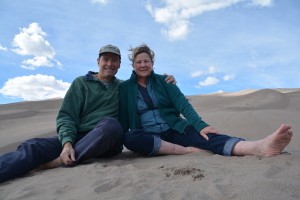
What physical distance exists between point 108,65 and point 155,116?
2.56 ft

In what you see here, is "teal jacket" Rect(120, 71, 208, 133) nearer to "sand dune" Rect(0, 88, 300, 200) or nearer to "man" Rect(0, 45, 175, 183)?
"man" Rect(0, 45, 175, 183)

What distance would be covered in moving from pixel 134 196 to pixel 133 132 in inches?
62.0

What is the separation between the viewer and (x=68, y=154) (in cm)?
337

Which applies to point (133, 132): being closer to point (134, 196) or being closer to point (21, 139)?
point (134, 196)

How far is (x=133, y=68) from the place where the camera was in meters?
4.16

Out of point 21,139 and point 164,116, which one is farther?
point 21,139

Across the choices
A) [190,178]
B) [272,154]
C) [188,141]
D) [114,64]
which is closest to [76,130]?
[114,64]

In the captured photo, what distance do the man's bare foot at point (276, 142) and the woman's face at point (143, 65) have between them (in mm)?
1613

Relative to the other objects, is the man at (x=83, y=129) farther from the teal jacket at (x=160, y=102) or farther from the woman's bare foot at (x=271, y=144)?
the woman's bare foot at (x=271, y=144)

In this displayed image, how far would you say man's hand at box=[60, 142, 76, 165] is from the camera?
10.9 ft

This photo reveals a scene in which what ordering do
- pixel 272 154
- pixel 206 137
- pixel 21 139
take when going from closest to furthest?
pixel 272 154 < pixel 206 137 < pixel 21 139

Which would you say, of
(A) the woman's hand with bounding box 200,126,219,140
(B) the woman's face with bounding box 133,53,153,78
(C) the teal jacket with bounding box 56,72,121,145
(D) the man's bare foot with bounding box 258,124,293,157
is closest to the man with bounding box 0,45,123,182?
(C) the teal jacket with bounding box 56,72,121,145

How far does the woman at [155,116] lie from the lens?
368 centimetres

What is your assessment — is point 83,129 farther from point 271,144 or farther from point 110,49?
point 271,144
